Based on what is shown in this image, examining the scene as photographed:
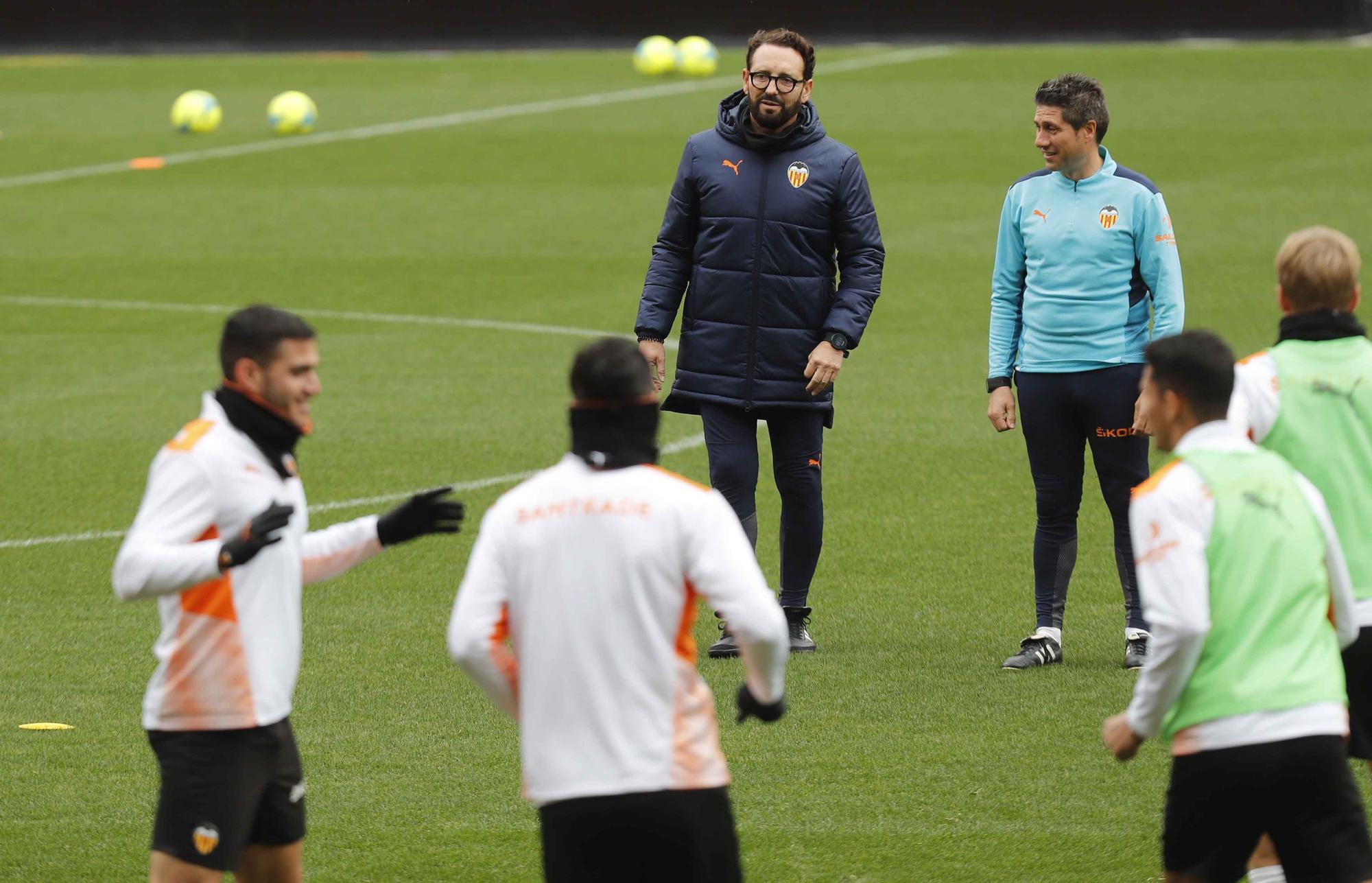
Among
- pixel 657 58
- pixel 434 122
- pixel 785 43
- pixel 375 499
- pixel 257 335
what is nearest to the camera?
pixel 257 335

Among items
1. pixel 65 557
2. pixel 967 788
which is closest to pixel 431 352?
pixel 65 557

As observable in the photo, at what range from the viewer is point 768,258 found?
25.0 feet

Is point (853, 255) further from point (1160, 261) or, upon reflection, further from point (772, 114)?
point (1160, 261)

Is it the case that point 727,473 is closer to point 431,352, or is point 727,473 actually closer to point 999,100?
point 431,352

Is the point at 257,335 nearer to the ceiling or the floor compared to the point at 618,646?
nearer to the ceiling

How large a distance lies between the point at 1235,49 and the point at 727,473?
29.9 meters

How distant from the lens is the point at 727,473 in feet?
25.2

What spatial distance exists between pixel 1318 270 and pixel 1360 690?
40.7 inches

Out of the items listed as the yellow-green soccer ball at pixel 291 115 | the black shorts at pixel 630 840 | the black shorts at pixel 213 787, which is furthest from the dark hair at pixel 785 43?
the yellow-green soccer ball at pixel 291 115

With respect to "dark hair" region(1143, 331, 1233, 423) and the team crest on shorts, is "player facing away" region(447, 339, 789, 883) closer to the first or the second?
the team crest on shorts

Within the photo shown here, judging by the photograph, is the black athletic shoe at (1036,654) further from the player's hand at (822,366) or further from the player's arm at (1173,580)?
the player's arm at (1173,580)

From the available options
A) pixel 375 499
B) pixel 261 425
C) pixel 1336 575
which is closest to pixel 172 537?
pixel 261 425

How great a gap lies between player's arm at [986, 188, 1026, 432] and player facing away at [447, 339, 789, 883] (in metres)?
3.94

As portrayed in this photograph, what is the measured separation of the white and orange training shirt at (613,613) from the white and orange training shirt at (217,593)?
666 mm
